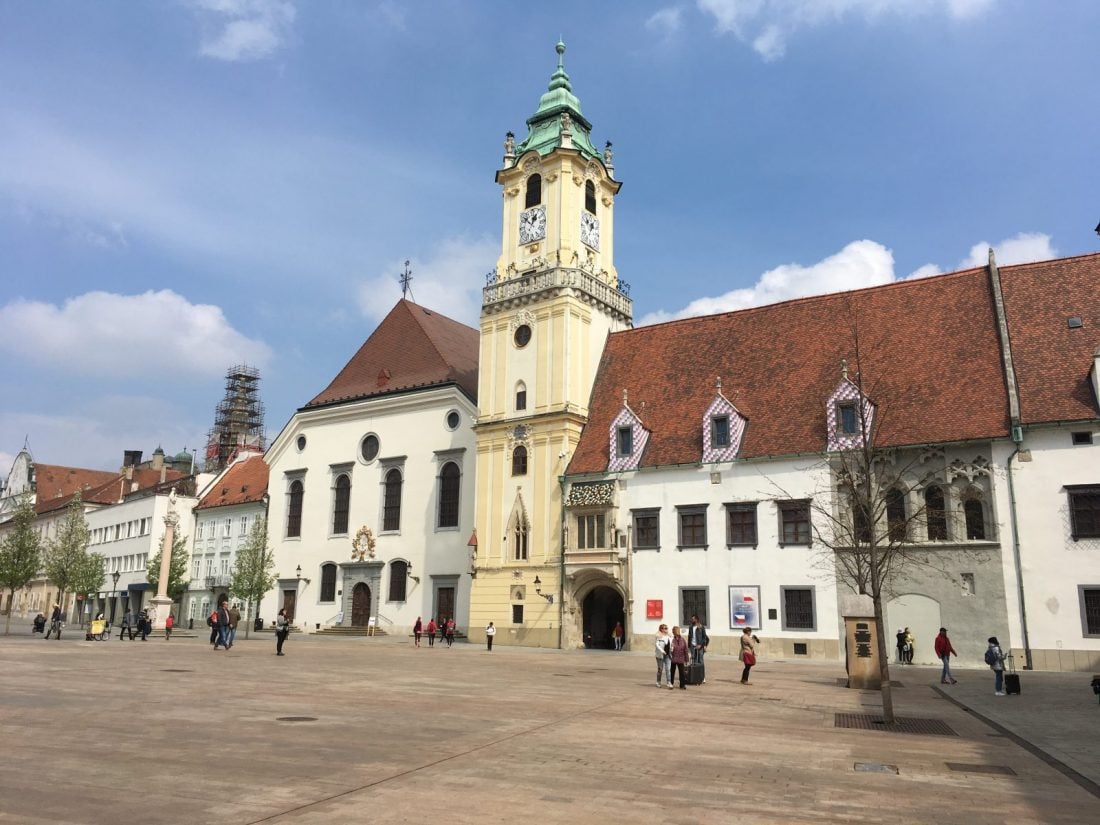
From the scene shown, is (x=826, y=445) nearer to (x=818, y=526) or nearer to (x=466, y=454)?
(x=818, y=526)

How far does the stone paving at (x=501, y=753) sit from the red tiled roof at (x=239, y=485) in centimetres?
4290

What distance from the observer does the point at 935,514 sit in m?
32.9

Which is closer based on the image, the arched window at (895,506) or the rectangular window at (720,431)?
the arched window at (895,506)

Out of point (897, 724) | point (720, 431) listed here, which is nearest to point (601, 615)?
point (720, 431)

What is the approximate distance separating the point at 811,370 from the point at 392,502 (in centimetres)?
2535

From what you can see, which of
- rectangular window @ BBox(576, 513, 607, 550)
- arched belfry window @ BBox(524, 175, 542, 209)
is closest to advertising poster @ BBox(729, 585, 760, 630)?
rectangular window @ BBox(576, 513, 607, 550)

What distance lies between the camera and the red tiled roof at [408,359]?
53094 millimetres

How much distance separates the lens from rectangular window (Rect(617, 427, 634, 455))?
40906 mm

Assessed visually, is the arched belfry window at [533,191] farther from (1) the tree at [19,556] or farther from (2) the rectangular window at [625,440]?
(1) the tree at [19,556]

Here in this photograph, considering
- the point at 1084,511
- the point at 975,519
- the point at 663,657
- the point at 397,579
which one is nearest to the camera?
the point at 663,657

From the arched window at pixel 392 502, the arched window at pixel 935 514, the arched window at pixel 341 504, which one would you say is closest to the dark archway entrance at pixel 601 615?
the arched window at pixel 392 502

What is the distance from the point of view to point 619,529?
3978cm

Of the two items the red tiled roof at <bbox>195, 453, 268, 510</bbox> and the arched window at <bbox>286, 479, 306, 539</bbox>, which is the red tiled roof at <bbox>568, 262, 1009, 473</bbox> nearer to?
the arched window at <bbox>286, 479, 306, 539</bbox>

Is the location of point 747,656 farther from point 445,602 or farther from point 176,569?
point 176,569
